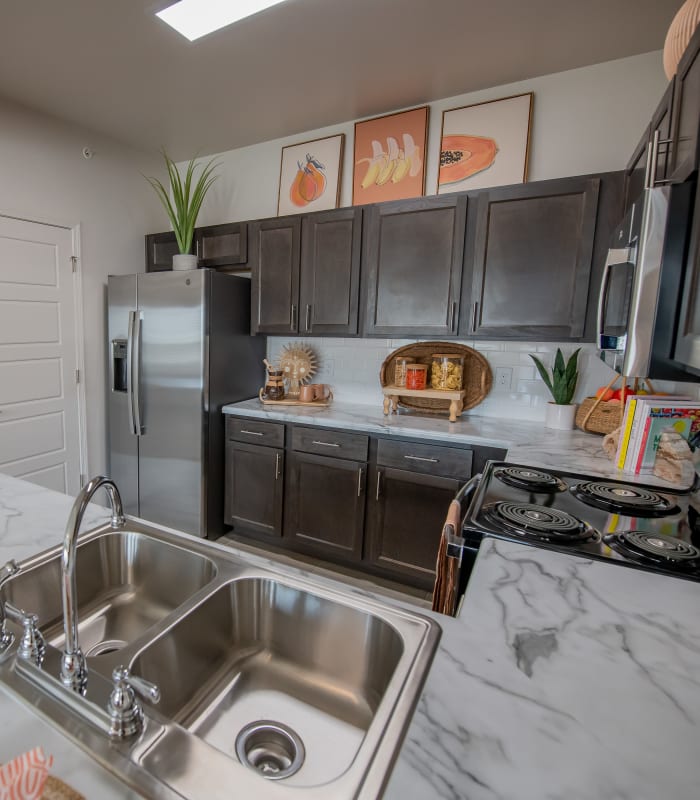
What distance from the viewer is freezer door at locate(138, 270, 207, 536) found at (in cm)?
267

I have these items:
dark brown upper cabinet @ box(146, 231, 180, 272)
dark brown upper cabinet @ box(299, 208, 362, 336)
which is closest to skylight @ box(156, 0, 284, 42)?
dark brown upper cabinet @ box(299, 208, 362, 336)

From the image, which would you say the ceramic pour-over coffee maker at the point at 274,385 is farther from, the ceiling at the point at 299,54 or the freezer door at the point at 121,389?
the ceiling at the point at 299,54

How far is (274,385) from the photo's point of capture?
115 inches

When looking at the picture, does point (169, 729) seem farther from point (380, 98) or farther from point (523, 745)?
point (380, 98)

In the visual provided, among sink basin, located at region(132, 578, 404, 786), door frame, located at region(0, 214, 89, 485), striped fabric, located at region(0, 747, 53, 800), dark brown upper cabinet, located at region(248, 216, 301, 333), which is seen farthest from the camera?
door frame, located at region(0, 214, 89, 485)

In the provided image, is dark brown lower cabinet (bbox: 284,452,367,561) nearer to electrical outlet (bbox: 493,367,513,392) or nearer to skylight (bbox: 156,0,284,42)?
electrical outlet (bbox: 493,367,513,392)

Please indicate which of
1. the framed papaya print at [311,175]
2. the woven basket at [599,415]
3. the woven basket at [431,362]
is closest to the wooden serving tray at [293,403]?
the woven basket at [431,362]

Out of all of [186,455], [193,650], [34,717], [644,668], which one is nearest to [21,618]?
[34,717]

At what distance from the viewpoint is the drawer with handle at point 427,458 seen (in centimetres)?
219

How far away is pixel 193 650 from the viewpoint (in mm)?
842

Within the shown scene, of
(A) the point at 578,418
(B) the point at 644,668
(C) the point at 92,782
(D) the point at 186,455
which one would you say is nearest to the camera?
(C) the point at 92,782

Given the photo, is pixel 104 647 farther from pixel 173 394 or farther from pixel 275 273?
pixel 275 273

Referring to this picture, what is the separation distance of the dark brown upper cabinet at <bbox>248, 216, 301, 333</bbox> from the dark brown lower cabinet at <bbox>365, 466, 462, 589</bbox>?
120 centimetres

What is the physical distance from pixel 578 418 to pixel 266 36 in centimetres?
243
